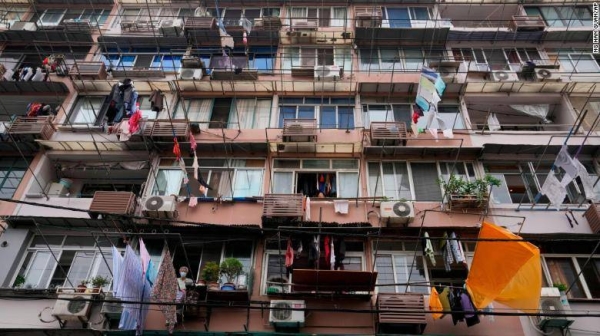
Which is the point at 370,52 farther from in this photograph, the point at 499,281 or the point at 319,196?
the point at 499,281

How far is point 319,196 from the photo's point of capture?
624 inches

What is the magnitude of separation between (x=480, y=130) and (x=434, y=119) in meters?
2.96

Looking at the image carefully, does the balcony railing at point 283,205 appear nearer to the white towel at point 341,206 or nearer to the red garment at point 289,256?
the red garment at point 289,256

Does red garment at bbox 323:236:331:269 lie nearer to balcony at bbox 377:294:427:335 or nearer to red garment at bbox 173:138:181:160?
balcony at bbox 377:294:427:335

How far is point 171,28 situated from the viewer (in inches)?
830

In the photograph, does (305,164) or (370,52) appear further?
(370,52)

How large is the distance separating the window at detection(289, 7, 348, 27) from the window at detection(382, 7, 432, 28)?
198 cm

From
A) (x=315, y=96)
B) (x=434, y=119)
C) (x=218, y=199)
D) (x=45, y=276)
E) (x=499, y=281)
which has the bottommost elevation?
(x=499, y=281)

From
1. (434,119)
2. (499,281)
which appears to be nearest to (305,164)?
(434,119)

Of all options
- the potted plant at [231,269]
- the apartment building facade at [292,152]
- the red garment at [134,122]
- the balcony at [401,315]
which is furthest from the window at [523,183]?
the red garment at [134,122]

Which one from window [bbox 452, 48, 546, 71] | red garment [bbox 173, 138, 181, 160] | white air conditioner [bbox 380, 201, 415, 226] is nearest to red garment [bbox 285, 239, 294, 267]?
white air conditioner [bbox 380, 201, 415, 226]

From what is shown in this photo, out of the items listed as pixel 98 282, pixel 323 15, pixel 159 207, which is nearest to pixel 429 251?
pixel 159 207

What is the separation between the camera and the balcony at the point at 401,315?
12.1m

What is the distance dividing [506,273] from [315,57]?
519 inches
